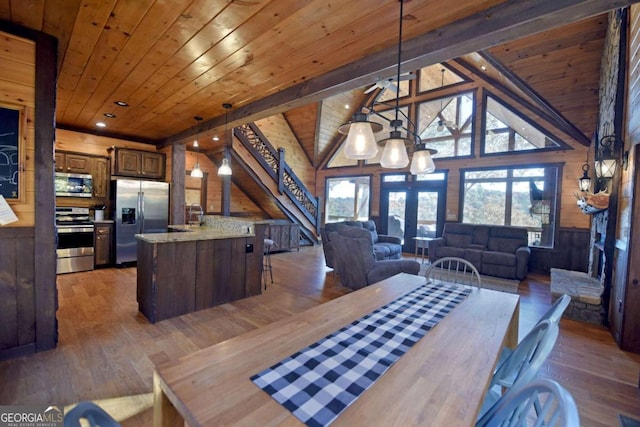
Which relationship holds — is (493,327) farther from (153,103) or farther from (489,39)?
(153,103)

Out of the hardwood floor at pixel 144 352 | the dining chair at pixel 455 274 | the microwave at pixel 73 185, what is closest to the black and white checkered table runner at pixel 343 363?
the dining chair at pixel 455 274

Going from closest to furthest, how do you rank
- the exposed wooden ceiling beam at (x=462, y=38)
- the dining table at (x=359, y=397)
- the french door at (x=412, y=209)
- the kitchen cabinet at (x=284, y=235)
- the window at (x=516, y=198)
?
the dining table at (x=359, y=397), the exposed wooden ceiling beam at (x=462, y=38), the window at (x=516, y=198), the kitchen cabinet at (x=284, y=235), the french door at (x=412, y=209)

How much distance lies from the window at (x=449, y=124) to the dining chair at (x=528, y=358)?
660 cm

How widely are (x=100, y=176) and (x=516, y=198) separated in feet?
29.2

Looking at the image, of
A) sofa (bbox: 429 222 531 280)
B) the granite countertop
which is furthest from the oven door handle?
sofa (bbox: 429 222 531 280)

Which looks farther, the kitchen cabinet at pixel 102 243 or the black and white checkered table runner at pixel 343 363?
the kitchen cabinet at pixel 102 243

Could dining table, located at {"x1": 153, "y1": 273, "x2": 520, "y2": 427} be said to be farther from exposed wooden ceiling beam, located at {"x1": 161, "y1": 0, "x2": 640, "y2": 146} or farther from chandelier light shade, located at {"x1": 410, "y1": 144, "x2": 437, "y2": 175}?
exposed wooden ceiling beam, located at {"x1": 161, "y1": 0, "x2": 640, "y2": 146}

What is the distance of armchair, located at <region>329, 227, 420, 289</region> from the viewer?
12.6 feet

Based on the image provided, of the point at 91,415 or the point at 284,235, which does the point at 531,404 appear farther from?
the point at 284,235

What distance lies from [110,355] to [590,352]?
4433 mm

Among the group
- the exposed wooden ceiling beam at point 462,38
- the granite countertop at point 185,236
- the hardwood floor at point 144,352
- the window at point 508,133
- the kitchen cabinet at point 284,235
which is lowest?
the hardwood floor at point 144,352

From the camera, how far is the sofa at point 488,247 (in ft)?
17.4

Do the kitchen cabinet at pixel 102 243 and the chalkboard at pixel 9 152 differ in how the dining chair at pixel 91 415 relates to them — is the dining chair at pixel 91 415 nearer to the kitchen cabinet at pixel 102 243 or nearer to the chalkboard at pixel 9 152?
the chalkboard at pixel 9 152

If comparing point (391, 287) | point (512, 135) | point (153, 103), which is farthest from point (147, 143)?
point (512, 135)
